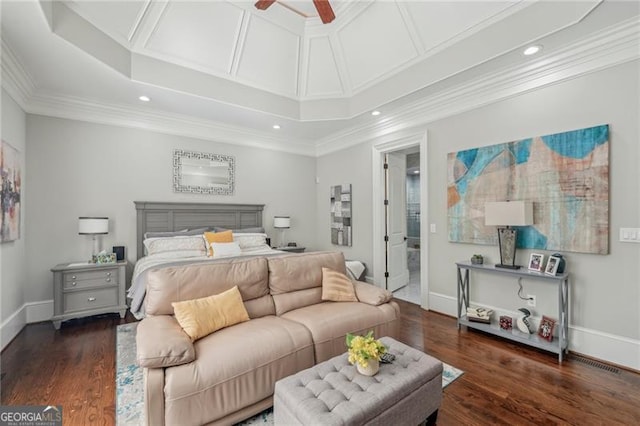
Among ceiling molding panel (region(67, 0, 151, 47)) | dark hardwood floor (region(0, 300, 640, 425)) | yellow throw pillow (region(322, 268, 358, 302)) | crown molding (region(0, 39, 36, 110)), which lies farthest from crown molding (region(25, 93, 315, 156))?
yellow throw pillow (region(322, 268, 358, 302))

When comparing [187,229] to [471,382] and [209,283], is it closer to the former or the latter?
[209,283]

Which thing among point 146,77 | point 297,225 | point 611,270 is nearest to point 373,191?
point 297,225

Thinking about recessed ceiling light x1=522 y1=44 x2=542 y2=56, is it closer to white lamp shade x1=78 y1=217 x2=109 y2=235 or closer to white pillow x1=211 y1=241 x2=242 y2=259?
white pillow x1=211 y1=241 x2=242 y2=259

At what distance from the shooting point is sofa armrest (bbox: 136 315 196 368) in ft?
5.13

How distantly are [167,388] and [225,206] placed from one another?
3.71 m

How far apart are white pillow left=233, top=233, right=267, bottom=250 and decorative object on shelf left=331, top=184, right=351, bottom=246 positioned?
1.51 meters

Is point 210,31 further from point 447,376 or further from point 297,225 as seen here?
point 447,376

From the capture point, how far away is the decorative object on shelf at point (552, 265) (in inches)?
105

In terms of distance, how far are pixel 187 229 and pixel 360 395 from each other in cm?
399

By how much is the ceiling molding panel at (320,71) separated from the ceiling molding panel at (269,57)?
6.8 inches

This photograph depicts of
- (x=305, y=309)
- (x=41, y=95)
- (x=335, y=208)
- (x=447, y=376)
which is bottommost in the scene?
(x=447, y=376)

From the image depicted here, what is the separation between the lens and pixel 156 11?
303 cm

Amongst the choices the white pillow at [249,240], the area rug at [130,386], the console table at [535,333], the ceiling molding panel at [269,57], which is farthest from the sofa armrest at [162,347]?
the ceiling molding panel at [269,57]

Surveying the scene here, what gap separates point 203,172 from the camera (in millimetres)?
4840
